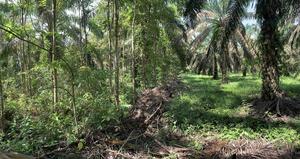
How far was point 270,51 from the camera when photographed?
11.6 metres

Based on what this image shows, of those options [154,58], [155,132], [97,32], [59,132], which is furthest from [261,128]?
[97,32]

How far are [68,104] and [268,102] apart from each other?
6.16 metres

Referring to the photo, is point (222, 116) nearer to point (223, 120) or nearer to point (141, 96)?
point (223, 120)

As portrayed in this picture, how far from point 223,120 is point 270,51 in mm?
2812

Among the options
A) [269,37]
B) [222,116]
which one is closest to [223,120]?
Answer: [222,116]

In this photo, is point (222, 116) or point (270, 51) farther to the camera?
point (270, 51)

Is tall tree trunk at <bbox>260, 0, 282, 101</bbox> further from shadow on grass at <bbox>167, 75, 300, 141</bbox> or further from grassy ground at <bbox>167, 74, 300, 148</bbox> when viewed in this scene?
shadow on grass at <bbox>167, 75, 300, 141</bbox>

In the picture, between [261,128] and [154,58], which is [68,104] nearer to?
[261,128]

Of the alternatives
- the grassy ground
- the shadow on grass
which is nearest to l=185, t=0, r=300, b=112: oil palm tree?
the grassy ground

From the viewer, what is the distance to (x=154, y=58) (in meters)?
18.0

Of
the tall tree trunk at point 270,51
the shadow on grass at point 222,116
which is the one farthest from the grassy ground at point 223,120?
the tall tree trunk at point 270,51

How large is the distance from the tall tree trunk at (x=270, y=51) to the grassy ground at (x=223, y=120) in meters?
0.84

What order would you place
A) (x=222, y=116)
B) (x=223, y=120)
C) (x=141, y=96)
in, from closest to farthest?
(x=223, y=120) → (x=222, y=116) → (x=141, y=96)

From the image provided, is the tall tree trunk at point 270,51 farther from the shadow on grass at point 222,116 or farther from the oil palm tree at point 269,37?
the shadow on grass at point 222,116
